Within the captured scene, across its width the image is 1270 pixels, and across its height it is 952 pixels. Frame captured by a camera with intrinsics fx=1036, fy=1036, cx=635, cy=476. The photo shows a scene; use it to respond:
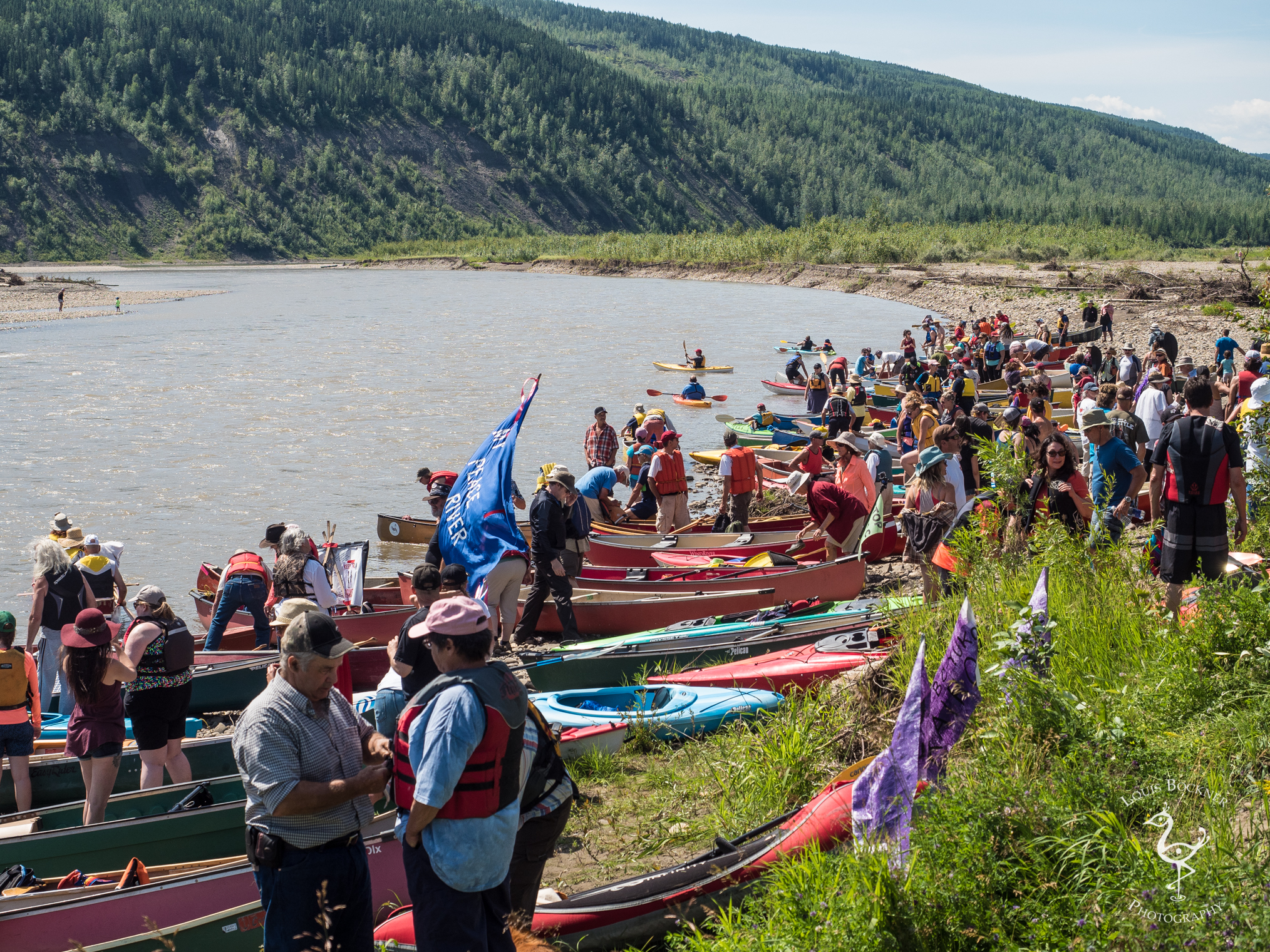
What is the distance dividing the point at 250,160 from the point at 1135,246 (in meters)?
99.5

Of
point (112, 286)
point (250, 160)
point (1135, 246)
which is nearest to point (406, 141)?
point (250, 160)

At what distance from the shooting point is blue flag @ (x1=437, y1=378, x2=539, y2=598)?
22.9 ft

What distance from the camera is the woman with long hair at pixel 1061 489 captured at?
7.06m

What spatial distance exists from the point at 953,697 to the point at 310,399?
93.9 feet

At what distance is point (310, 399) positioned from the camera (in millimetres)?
30578

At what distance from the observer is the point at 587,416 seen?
27.5m

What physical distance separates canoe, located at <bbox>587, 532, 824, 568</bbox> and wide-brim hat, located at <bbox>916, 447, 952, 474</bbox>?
423cm

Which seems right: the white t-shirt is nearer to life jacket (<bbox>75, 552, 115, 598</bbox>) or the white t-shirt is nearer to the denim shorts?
life jacket (<bbox>75, 552, 115, 598</bbox>)

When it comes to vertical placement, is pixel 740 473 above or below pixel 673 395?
above

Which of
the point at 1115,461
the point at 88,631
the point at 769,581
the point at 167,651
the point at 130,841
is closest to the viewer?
the point at 130,841

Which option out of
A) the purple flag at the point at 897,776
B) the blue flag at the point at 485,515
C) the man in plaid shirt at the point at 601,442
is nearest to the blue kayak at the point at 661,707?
the blue flag at the point at 485,515

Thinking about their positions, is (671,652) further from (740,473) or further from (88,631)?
(88,631)

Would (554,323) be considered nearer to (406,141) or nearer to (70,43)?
(406,141)

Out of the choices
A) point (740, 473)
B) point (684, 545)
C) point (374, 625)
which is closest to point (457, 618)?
point (374, 625)
